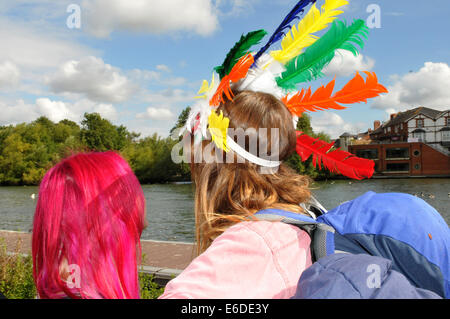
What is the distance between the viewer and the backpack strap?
1.35m

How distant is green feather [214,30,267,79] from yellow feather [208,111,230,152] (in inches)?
12.8

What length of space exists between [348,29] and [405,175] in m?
74.3

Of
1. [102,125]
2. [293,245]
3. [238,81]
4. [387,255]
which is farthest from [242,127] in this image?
[102,125]

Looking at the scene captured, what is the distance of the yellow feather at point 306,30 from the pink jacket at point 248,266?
1.13 m

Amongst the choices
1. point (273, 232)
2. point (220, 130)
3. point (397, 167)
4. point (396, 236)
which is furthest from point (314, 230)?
point (397, 167)

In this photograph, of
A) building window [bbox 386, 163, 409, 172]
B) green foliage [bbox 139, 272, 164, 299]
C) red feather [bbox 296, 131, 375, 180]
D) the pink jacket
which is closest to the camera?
the pink jacket

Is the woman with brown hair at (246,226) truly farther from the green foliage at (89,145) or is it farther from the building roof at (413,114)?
the building roof at (413,114)

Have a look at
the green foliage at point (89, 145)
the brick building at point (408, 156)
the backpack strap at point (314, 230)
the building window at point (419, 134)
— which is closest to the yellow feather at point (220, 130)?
the backpack strap at point (314, 230)

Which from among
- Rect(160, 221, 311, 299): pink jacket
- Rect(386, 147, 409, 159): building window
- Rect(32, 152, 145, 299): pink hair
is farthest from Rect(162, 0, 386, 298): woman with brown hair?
Rect(386, 147, 409, 159): building window

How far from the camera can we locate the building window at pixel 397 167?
72.2 metres

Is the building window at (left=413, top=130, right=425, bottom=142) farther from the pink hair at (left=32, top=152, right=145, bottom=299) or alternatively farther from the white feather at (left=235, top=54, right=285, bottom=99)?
the pink hair at (left=32, top=152, right=145, bottom=299)

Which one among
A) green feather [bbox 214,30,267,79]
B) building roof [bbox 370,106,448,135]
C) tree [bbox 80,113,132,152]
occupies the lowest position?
green feather [bbox 214,30,267,79]

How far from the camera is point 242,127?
1.75 metres
